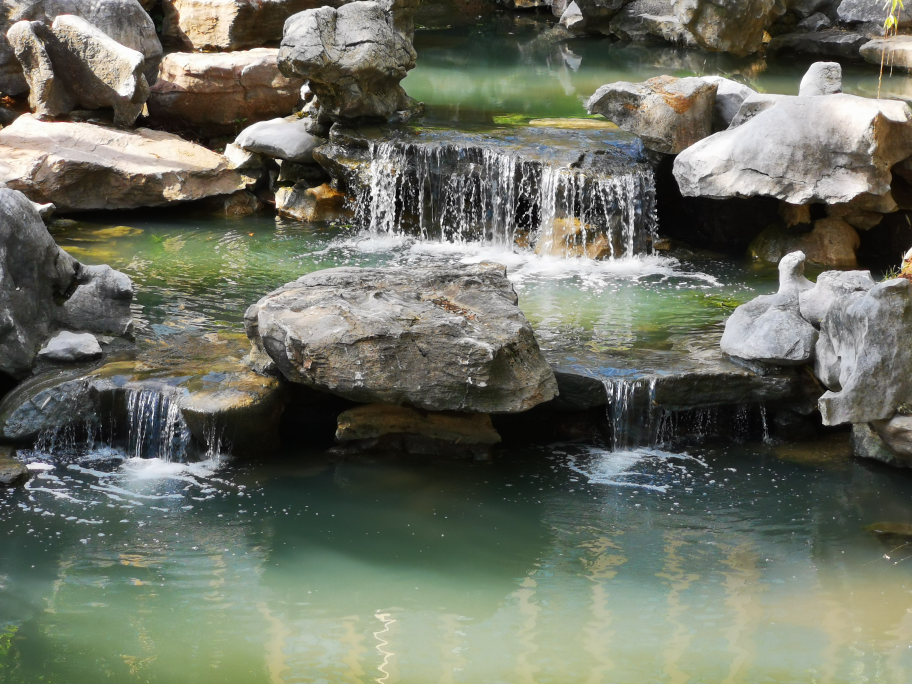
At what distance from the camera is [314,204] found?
1066 cm

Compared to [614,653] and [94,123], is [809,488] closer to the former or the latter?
[614,653]

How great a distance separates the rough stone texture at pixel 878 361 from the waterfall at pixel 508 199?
151 inches

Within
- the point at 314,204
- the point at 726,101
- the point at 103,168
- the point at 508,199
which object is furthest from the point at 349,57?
the point at 726,101

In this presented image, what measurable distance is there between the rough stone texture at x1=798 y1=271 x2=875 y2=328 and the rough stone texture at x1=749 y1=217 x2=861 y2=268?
96.2 inches

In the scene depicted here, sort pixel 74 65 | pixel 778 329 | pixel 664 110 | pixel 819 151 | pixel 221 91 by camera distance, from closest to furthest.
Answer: pixel 778 329
pixel 819 151
pixel 664 110
pixel 74 65
pixel 221 91

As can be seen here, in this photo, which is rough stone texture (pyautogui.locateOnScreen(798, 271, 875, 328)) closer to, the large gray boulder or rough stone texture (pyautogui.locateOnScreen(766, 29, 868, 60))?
the large gray boulder

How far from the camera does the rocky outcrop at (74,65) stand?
426 inches

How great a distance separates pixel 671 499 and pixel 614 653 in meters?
1.46

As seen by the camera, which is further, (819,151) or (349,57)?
(349,57)

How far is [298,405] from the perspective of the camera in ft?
21.2

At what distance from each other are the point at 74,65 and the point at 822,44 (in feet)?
38.4

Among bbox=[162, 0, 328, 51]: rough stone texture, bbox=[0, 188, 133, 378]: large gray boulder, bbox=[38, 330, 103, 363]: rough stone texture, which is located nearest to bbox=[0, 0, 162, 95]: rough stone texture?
bbox=[162, 0, 328, 51]: rough stone texture

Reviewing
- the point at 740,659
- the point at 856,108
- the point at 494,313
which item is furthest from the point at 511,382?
the point at 856,108

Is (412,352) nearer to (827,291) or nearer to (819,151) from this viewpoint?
(827,291)
